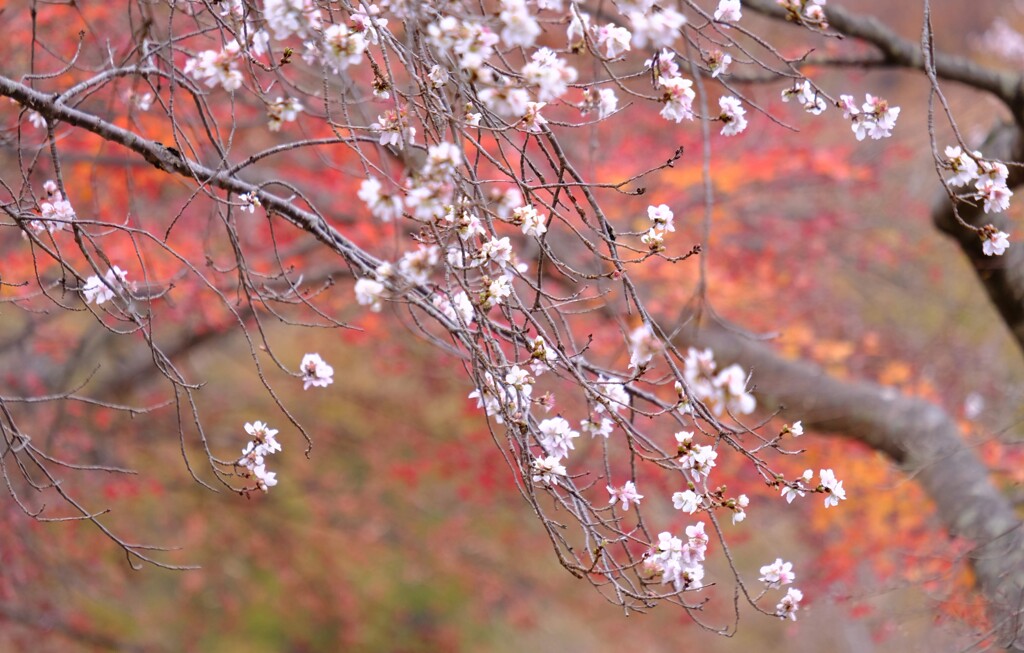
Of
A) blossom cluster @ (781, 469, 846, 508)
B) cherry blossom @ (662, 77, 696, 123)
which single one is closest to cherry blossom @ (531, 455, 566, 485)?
blossom cluster @ (781, 469, 846, 508)

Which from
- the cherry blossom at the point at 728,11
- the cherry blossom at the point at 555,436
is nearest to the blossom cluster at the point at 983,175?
the cherry blossom at the point at 728,11

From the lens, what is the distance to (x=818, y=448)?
6.32m

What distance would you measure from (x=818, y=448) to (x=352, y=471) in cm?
482

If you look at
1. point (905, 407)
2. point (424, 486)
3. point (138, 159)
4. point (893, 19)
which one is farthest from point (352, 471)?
point (893, 19)

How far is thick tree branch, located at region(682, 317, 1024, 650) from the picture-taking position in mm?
4258

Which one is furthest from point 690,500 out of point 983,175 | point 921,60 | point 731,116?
point 921,60

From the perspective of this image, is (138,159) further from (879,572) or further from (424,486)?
(879,572)

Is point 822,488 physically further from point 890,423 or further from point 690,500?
point 890,423

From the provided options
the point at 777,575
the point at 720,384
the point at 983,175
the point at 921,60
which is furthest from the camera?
the point at 921,60

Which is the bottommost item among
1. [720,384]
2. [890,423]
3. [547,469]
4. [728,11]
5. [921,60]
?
[720,384]

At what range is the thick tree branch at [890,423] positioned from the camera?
14.0 ft

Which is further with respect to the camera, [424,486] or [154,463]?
[424,486]

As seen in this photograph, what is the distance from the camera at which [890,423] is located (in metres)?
4.72

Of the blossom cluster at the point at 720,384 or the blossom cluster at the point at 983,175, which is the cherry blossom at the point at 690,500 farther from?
the blossom cluster at the point at 983,175
